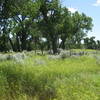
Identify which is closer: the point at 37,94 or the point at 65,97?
the point at 65,97

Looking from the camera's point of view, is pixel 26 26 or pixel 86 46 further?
pixel 86 46

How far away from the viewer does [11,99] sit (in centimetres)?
938

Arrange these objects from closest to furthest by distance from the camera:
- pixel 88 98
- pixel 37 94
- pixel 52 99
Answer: pixel 88 98, pixel 52 99, pixel 37 94

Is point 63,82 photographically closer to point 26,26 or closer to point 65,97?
point 65,97

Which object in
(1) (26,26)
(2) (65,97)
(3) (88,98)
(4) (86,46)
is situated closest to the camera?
(3) (88,98)

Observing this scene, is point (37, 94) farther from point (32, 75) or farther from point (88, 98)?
point (88, 98)

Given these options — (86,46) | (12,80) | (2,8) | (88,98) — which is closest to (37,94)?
(12,80)

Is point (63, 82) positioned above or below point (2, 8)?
below

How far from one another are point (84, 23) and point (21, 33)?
2729 cm

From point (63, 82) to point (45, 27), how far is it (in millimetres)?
41741

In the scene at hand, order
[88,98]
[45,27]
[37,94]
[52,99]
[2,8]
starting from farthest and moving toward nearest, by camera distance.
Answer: [45,27]
[2,8]
[37,94]
[52,99]
[88,98]

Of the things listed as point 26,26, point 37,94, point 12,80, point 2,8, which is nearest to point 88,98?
point 37,94

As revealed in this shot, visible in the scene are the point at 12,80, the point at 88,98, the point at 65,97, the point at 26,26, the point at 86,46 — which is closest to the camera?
the point at 88,98

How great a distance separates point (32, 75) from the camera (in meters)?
11.5
